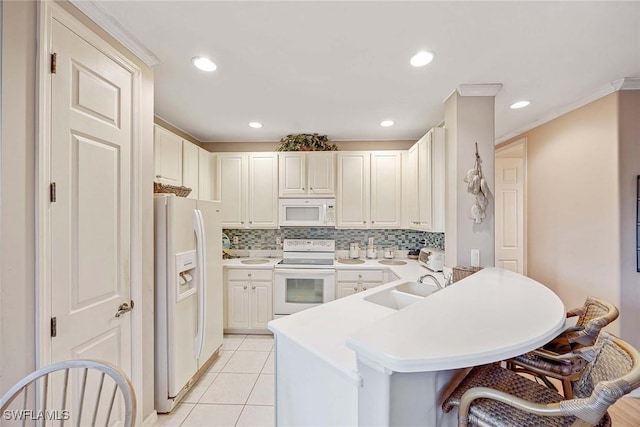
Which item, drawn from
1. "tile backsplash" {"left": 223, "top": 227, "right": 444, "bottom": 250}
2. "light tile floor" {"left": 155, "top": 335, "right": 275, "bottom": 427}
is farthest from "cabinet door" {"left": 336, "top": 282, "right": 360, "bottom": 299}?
"light tile floor" {"left": 155, "top": 335, "right": 275, "bottom": 427}

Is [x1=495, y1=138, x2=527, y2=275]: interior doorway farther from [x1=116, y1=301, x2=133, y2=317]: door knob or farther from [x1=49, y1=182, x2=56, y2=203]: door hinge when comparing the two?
[x1=49, y1=182, x2=56, y2=203]: door hinge

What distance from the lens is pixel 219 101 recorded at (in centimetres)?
233

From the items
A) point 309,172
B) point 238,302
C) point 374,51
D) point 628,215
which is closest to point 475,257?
point 628,215

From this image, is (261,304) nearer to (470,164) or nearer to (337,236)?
(337,236)

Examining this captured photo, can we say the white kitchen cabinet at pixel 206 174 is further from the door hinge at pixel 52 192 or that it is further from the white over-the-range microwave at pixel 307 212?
the door hinge at pixel 52 192

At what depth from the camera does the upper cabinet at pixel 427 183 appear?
7.52 feet

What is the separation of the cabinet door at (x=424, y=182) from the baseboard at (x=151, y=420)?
8.49 ft

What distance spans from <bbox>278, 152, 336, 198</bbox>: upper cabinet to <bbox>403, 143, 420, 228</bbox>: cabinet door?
93 cm

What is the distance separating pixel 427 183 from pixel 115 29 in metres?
2.53

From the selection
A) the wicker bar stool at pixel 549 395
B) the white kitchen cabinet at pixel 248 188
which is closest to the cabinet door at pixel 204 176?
the white kitchen cabinet at pixel 248 188

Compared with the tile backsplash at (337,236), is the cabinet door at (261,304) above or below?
below

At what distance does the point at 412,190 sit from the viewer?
303cm

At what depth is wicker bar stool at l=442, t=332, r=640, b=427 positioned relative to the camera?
2.25 feet

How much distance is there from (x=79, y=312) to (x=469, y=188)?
252 centimetres
